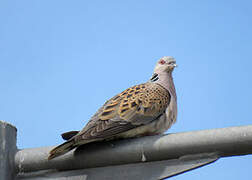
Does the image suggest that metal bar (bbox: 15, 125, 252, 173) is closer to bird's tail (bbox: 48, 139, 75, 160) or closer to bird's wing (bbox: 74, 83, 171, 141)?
bird's tail (bbox: 48, 139, 75, 160)

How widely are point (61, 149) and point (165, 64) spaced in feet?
8.79

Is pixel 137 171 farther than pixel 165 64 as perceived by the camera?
No

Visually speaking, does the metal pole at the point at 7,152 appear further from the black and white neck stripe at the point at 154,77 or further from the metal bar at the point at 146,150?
the black and white neck stripe at the point at 154,77

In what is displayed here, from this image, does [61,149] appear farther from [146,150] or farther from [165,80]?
[165,80]

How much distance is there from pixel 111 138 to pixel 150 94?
1178mm

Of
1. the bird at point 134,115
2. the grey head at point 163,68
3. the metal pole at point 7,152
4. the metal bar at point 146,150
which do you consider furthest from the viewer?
the grey head at point 163,68

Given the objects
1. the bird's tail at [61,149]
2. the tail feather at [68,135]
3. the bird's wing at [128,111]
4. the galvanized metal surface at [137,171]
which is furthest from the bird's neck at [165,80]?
the galvanized metal surface at [137,171]

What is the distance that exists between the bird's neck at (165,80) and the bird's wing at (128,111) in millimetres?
111

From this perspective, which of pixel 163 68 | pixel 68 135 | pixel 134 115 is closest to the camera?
pixel 68 135

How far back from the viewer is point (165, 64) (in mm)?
5531

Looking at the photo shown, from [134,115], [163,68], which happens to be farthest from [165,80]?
[134,115]

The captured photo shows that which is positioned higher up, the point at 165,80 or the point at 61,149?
the point at 165,80

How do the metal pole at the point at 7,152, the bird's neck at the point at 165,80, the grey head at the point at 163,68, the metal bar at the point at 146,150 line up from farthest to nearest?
the grey head at the point at 163,68
the bird's neck at the point at 165,80
the metal pole at the point at 7,152
the metal bar at the point at 146,150

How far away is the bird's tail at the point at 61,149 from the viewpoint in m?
2.99
